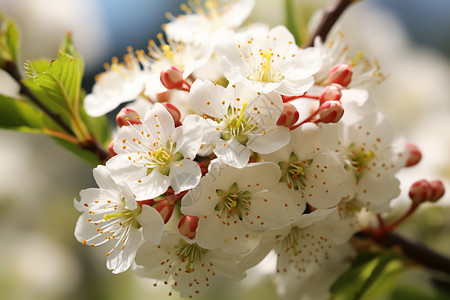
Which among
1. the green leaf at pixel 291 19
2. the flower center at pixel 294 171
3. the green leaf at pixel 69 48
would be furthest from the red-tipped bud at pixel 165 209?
the green leaf at pixel 291 19

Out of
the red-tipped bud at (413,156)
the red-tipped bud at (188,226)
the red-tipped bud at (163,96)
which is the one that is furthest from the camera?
the red-tipped bud at (413,156)

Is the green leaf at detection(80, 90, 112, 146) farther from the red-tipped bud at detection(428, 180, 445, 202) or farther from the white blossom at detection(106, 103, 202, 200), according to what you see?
the red-tipped bud at detection(428, 180, 445, 202)

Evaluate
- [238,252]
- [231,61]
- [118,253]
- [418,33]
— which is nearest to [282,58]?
[231,61]

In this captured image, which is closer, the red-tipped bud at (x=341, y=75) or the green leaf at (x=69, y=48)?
the red-tipped bud at (x=341, y=75)

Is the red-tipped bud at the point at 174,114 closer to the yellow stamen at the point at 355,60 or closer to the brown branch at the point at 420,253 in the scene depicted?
the yellow stamen at the point at 355,60

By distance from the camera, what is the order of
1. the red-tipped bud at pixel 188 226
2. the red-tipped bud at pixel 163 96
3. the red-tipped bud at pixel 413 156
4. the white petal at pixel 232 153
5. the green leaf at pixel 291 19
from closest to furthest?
the white petal at pixel 232 153
the red-tipped bud at pixel 188 226
the red-tipped bud at pixel 163 96
the red-tipped bud at pixel 413 156
the green leaf at pixel 291 19

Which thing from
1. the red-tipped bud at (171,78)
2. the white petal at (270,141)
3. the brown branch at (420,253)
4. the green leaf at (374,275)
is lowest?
the brown branch at (420,253)

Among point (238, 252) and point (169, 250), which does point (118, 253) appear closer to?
point (169, 250)

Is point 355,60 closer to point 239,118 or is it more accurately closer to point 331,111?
point 331,111
